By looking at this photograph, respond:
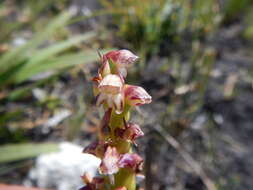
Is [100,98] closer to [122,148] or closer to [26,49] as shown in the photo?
[122,148]

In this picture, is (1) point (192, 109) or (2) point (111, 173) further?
(1) point (192, 109)

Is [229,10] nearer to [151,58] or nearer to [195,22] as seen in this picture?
[195,22]

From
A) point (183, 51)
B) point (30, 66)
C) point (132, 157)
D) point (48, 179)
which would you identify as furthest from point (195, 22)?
point (132, 157)

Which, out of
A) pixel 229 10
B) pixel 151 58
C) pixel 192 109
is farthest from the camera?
pixel 229 10

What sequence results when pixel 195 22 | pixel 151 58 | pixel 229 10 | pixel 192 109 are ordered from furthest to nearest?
1. pixel 229 10
2. pixel 195 22
3. pixel 151 58
4. pixel 192 109

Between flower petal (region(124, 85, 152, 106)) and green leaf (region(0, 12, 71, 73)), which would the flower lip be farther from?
green leaf (region(0, 12, 71, 73))

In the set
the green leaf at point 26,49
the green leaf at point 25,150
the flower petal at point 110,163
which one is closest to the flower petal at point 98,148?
the flower petal at point 110,163

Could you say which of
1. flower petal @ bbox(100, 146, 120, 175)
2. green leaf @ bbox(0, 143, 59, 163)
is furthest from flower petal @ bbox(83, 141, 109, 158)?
green leaf @ bbox(0, 143, 59, 163)

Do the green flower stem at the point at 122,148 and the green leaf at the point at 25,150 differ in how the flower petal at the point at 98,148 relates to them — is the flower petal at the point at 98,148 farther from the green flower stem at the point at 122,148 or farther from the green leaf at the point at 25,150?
the green leaf at the point at 25,150
